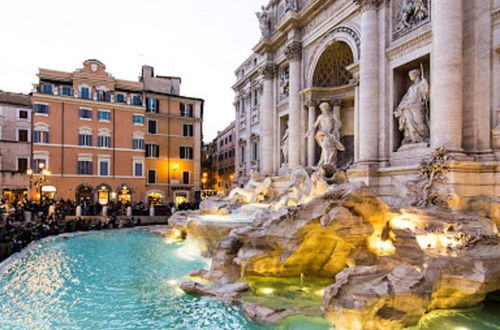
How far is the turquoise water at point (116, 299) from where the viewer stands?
718 cm

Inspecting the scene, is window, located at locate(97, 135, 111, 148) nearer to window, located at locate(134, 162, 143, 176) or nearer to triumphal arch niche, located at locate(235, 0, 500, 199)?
window, located at locate(134, 162, 143, 176)

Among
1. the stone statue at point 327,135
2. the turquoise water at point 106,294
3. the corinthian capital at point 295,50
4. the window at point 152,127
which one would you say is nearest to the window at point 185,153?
the window at point 152,127

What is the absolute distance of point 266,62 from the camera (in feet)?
75.8

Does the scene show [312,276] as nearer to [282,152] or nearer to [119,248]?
[119,248]

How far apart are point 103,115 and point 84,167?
200 inches

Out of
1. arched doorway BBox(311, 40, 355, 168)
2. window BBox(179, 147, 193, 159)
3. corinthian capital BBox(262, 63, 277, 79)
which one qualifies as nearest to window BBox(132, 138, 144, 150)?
window BBox(179, 147, 193, 159)

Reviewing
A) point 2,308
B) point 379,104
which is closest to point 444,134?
point 379,104

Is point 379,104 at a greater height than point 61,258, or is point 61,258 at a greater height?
point 379,104

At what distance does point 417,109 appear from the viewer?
12734 millimetres

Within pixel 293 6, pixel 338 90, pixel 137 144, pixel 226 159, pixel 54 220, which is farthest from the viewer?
pixel 226 159

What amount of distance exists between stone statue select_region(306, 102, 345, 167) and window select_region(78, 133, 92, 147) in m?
22.4

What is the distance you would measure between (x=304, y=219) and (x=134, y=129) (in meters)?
27.8

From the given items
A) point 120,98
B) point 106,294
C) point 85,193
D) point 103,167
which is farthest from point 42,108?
point 106,294

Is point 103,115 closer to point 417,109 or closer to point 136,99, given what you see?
point 136,99
